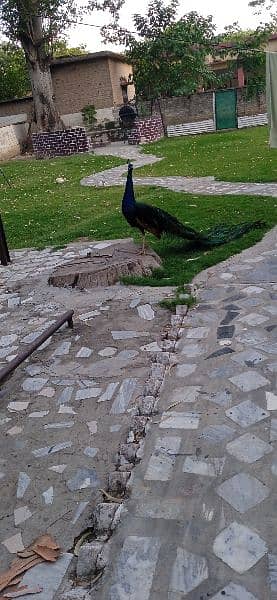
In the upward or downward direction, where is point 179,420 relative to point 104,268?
downward

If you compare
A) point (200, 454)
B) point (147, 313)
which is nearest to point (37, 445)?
point (200, 454)

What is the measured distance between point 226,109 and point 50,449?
2243 centimetres

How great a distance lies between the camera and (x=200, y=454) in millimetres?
2980

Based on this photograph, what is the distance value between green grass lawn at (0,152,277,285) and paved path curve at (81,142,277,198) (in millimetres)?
463

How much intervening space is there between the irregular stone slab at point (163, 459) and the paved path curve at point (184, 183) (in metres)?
7.09

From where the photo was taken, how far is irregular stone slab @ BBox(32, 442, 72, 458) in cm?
323

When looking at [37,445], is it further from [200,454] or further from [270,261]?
[270,261]

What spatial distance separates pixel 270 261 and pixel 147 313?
1.78 meters

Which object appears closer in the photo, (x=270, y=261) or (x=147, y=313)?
(x=147, y=313)

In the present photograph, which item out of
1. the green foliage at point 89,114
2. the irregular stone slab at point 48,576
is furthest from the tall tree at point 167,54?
the irregular stone slab at point 48,576

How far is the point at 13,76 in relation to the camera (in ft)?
105

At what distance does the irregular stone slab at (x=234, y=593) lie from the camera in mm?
2128

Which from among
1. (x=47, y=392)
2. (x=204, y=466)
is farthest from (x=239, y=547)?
(x=47, y=392)

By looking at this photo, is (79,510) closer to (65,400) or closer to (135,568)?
(135,568)
